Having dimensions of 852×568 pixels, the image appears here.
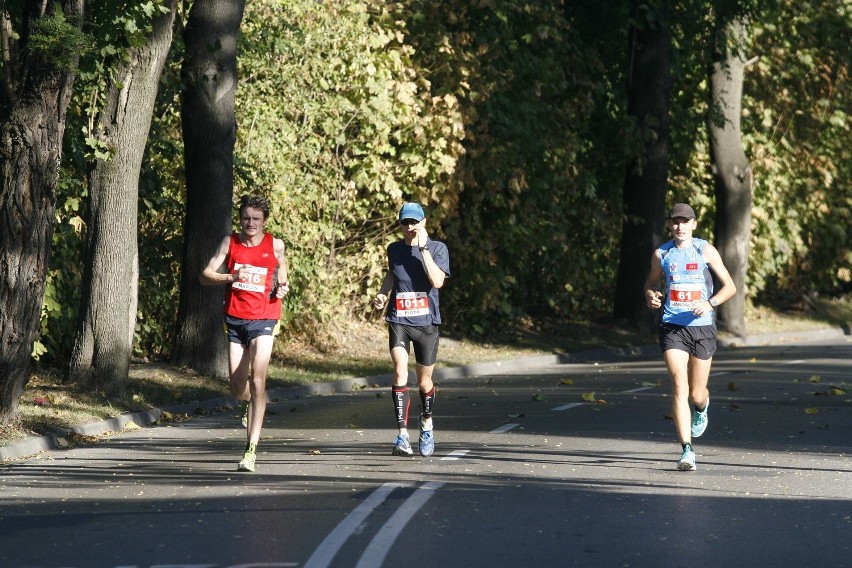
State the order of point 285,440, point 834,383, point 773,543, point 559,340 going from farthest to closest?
point 559,340 < point 834,383 < point 285,440 < point 773,543

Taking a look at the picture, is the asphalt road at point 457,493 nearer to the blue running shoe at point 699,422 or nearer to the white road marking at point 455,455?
the white road marking at point 455,455

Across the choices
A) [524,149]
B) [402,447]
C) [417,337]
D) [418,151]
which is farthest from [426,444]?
[524,149]

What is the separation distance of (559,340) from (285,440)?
16.3 m

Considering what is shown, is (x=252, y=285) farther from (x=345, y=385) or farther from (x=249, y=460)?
(x=345, y=385)

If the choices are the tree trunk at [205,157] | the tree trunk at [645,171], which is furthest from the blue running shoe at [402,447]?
the tree trunk at [645,171]

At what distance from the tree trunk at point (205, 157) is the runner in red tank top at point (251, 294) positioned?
295 inches

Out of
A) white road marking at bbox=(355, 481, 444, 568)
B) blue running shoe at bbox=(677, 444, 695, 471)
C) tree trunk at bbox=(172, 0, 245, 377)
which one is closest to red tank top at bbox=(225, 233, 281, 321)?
white road marking at bbox=(355, 481, 444, 568)

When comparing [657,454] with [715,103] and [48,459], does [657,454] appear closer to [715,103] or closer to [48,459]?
[48,459]

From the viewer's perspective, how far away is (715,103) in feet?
111

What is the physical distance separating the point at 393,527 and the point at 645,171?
23.7 m

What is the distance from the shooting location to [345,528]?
913 centimetres

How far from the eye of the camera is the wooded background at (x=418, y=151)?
669 inches

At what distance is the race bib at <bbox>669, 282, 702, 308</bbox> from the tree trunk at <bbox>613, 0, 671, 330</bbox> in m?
19.5

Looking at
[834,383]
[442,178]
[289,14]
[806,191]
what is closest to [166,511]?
[834,383]
